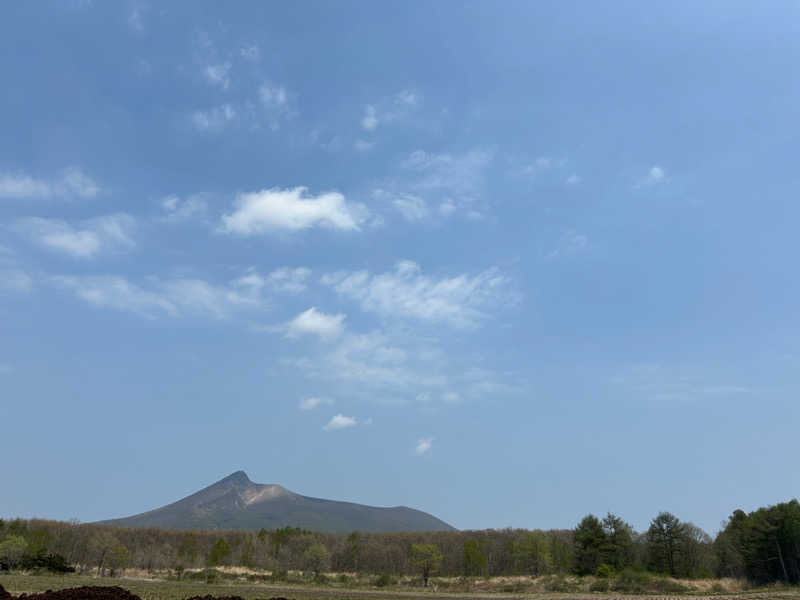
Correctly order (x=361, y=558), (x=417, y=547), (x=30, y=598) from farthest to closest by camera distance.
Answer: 1. (x=361, y=558)
2. (x=417, y=547)
3. (x=30, y=598)

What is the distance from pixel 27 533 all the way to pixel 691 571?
411ft

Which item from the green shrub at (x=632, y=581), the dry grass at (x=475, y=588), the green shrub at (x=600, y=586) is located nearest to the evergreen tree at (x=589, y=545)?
the dry grass at (x=475, y=588)

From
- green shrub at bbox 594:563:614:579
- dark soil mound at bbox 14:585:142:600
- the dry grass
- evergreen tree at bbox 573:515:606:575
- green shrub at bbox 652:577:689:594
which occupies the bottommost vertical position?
the dry grass

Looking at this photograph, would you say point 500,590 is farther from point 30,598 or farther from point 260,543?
point 260,543

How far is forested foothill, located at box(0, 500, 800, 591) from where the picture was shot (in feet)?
222

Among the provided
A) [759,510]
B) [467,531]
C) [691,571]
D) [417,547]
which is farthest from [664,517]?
[467,531]

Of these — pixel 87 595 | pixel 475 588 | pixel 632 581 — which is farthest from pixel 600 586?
pixel 87 595

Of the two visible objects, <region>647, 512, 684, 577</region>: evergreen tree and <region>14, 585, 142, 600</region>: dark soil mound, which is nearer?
<region>14, 585, 142, 600</region>: dark soil mound

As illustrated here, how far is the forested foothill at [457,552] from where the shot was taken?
222 feet

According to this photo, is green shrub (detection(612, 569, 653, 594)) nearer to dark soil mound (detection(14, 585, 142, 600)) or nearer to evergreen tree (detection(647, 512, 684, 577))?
evergreen tree (detection(647, 512, 684, 577))

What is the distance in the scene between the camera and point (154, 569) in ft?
340

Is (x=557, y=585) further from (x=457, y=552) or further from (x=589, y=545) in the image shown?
(x=457, y=552)

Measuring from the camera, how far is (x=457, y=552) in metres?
116

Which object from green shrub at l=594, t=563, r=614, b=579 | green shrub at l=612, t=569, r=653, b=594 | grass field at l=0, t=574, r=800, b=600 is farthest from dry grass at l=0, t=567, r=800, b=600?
green shrub at l=612, t=569, r=653, b=594
